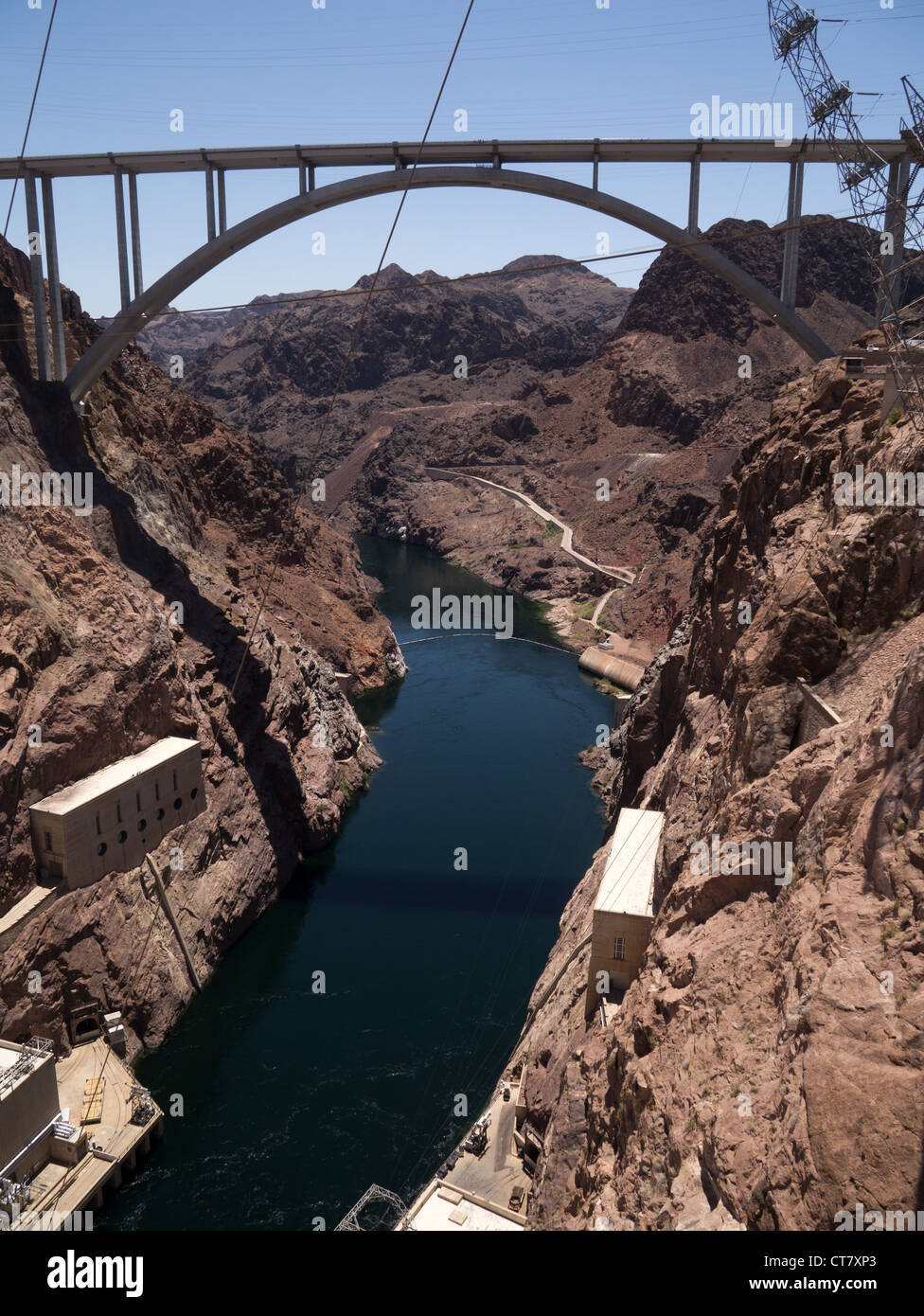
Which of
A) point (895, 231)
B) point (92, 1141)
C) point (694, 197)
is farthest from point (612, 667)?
point (92, 1141)

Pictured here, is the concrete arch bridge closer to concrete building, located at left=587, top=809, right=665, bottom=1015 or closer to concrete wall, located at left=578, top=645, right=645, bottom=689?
concrete building, located at left=587, top=809, right=665, bottom=1015

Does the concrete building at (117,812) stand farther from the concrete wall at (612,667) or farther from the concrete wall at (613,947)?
the concrete wall at (612,667)

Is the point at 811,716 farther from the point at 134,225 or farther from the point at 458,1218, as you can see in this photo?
the point at 134,225

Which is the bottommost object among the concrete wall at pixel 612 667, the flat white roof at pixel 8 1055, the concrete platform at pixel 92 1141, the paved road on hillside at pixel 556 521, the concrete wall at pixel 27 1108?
the concrete platform at pixel 92 1141

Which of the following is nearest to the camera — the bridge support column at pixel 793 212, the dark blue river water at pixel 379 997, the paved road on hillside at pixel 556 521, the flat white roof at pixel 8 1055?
the flat white roof at pixel 8 1055

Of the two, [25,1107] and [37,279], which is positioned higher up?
[37,279]

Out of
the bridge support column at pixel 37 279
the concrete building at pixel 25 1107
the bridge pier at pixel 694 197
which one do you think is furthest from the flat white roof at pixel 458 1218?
the bridge support column at pixel 37 279
